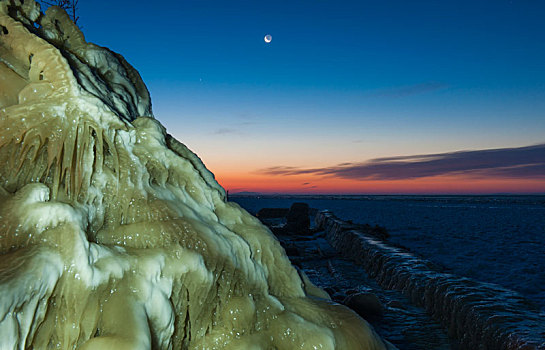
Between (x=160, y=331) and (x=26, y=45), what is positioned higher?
(x=26, y=45)

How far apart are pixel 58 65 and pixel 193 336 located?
10.1ft

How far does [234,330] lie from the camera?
340 cm

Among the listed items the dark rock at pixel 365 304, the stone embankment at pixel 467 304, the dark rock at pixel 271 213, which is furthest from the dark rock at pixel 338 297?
the dark rock at pixel 271 213

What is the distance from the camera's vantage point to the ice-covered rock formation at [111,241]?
93.9 inches

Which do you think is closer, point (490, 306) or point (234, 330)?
point (234, 330)

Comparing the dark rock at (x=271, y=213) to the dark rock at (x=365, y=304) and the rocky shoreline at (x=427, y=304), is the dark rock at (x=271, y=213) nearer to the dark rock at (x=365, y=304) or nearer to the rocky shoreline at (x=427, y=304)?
the rocky shoreline at (x=427, y=304)

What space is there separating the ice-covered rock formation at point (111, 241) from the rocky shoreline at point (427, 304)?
192 inches

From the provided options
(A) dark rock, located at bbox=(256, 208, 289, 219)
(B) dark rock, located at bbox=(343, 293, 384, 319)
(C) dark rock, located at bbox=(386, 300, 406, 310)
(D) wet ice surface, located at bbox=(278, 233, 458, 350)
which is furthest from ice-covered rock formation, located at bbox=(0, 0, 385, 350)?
(A) dark rock, located at bbox=(256, 208, 289, 219)

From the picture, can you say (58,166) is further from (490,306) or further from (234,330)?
(490,306)

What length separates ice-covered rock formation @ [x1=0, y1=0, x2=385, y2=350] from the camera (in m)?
2.38

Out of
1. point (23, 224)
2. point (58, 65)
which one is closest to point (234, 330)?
point (23, 224)

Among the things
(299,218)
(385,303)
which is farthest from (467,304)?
(299,218)

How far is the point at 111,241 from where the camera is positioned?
3066 mm

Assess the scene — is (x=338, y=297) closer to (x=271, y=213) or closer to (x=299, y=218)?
(x=299, y=218)
